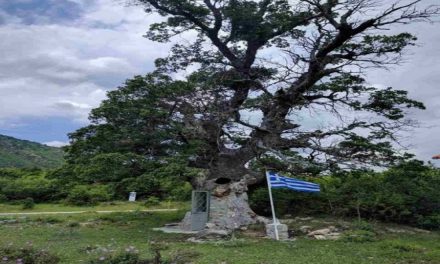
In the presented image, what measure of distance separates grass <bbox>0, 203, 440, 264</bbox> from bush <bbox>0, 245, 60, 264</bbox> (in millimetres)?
371

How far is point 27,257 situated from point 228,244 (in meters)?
4.03

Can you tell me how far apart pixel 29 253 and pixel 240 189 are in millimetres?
7186

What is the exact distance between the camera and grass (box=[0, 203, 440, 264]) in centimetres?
833

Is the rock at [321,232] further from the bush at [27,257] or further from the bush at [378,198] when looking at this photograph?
the bush at [27,257]

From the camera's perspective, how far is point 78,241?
10.7m

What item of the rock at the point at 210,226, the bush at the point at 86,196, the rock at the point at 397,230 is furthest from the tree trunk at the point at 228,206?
the bush at the point at 86,196

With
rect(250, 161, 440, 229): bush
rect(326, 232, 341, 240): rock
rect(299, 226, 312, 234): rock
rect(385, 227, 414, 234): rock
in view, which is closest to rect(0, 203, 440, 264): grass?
rect(385, 227, 414, 234): rock

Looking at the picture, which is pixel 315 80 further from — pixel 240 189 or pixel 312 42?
pixel 240 189

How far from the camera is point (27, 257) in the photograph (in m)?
7.55

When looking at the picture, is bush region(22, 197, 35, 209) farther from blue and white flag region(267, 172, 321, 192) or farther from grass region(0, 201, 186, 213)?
blue and white flag region(267, 172, 321, 192)

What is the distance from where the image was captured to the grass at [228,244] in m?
8.33

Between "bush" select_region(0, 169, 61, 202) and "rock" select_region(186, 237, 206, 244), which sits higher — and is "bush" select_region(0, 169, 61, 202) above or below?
above

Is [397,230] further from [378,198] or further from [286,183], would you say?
[286,183]

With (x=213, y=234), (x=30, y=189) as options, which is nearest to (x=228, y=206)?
(x=213, y=234)
